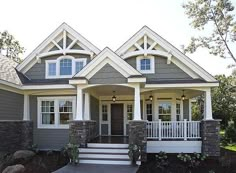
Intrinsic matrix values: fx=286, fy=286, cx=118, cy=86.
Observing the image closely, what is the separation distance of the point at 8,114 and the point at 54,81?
2741 mm

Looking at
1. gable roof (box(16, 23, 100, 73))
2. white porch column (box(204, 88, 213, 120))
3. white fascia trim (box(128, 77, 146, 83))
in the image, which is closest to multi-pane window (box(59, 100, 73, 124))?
gable roof (box(16, 23, 100, 73))

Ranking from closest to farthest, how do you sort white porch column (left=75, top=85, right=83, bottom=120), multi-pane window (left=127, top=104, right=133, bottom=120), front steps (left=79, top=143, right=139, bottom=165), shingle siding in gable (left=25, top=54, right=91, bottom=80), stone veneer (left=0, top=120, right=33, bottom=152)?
front steps (left=79, top=143, right=139, bottom=165), white porch column (left=75, top=85, right=83, bottom=120), stone veneer (left=0, top=120, right=33, bottom=152), shingle siding in gable (left=25, top=54, right=91, bottom=80), multi-pane window (left=127, top=104, right=133, bottom=120)

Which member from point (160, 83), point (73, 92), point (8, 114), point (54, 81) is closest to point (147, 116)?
point (160, 83)

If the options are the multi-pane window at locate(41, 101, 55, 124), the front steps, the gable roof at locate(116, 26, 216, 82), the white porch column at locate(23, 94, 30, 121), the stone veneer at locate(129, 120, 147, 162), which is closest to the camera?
the front steps

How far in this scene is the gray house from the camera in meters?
12.0

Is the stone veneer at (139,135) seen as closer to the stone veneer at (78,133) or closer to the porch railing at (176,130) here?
the porch railing at (176,130)

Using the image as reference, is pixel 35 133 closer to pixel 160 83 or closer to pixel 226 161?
pixel 160 83

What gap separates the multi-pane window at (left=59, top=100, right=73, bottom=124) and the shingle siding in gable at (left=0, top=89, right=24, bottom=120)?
192 centimetres

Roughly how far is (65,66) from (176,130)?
6673 millimetres

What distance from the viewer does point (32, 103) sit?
49.1 ft

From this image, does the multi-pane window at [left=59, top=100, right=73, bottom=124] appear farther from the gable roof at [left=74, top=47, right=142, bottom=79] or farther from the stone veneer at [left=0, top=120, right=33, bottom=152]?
the gable roof at [left=74, top=47, right=142, bottom=79]

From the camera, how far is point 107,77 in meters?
12.1

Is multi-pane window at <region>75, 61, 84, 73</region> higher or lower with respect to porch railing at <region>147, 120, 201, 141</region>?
higher

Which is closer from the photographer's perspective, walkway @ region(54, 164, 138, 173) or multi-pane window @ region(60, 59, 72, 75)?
walkway @ region(54, 164, 138, 173)
